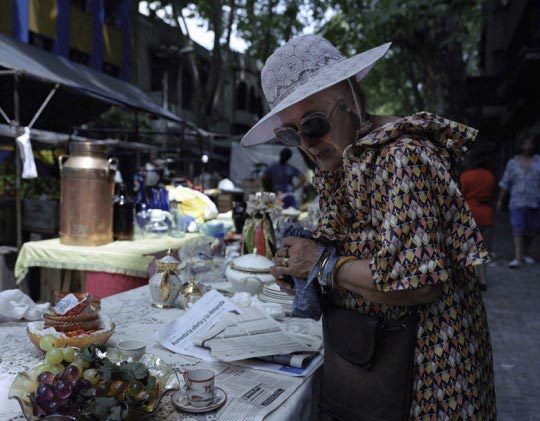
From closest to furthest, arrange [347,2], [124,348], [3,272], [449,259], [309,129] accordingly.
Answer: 1. [449,259]
2. [309,129]
3. [124,348]
4. [3,272]
5. [347,2]

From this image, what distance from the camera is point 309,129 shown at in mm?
1358

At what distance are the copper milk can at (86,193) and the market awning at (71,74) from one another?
2.96 metres

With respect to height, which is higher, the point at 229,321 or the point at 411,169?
the point at 411,169

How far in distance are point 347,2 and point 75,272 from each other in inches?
341

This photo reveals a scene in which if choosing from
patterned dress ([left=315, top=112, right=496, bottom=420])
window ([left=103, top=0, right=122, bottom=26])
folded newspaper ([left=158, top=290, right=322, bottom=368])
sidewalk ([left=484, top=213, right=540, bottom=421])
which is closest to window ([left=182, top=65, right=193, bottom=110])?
window ([left=103, top=0, right=122, bottom=26])

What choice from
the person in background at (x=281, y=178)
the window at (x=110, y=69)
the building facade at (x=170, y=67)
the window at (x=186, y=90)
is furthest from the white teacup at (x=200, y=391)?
the window at (x=186, y=90)

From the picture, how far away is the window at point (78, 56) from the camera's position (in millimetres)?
14117

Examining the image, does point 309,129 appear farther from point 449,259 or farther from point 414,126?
point 449,259

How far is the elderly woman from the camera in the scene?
113cm

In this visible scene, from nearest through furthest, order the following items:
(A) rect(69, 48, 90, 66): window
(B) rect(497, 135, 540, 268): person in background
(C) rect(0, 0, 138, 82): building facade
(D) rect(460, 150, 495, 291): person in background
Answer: (D) rect(460, 150, 495, 291): person in background < (B) rect(497, 135, 540, 268): person in background < (C) rect(0, 0, 138, 82): building facade < (A) rect(69, 48, 90, 66): window

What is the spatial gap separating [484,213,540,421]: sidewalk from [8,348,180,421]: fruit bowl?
279cm

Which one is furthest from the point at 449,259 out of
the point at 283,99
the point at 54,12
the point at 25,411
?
the point at 54,12

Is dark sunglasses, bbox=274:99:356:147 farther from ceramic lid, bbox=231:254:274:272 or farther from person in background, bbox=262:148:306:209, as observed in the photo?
person in background, bbox=262:148:306:209

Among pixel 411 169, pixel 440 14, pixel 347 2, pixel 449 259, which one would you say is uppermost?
pixel 347 2
